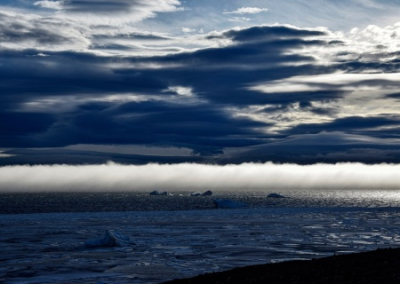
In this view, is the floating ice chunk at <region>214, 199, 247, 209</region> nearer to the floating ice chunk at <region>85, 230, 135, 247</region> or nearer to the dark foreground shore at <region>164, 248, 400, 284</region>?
the floating ice chunk at <region>85, 230, 135, 247</region>

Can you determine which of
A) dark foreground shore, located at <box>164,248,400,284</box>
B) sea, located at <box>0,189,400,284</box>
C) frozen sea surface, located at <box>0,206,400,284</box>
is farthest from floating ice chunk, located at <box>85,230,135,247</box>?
dark foreground shore, located at <box>164,248,400,284</box>

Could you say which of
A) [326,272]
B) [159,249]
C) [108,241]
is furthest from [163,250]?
[326,272]

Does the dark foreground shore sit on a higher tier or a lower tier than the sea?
higher

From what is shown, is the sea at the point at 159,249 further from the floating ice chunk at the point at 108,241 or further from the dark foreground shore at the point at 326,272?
the dark foreground shore at the point at 326,272

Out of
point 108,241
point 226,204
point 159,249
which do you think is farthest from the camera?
point 226,204

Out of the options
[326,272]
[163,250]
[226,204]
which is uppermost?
[226,204]

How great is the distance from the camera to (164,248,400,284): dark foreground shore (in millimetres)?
18578

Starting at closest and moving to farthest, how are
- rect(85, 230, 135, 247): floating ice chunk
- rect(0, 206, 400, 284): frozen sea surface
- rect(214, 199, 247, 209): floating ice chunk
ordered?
rect(0, 206, 400, 284): frozen sea surface < rect(85, 230, 135, 247): floating ice chunk < rect(214, 199, 247, 209): floating ice chunk

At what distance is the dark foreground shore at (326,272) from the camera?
18.6m

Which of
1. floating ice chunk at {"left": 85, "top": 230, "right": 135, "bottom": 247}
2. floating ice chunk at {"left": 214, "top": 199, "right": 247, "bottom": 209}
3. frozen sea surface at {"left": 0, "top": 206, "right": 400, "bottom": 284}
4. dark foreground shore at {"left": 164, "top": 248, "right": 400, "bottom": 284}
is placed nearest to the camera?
dark foreground shore at {"left": 164, "top": 248, "right": 400, "bottom": 284}

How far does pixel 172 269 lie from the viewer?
100 ft

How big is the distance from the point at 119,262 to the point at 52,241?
46.7 ft

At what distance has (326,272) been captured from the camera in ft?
65.9

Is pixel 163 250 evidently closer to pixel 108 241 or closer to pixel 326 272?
pixel 108 241
